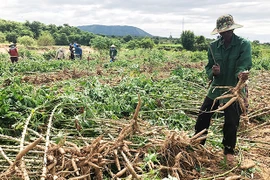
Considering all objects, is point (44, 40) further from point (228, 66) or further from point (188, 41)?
point (228, 66)

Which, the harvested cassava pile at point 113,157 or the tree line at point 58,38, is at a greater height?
the tree line at point 58,38

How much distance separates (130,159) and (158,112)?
6.59ft

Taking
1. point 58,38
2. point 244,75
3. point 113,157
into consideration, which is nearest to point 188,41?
point 58,38

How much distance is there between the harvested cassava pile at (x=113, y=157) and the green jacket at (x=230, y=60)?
783 mm

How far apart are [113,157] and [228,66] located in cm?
167

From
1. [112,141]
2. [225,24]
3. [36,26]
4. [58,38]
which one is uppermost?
[36,26]

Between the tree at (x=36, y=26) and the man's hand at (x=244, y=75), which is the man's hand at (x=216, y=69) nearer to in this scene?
the man's hand at (x=244, y=75)

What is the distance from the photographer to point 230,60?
3.05m

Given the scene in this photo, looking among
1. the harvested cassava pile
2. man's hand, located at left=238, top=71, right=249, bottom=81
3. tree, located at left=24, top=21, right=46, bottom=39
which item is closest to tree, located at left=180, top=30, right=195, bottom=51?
tree, located at left=24, top=21, right=46, bottom=39

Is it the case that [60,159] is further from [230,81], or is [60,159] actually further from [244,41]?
[244,41]

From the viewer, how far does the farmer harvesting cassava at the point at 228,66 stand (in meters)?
2.94

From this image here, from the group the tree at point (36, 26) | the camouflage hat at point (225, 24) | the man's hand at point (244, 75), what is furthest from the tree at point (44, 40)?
the man's hand at point (244, 75)

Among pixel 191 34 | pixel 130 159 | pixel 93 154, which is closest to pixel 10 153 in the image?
pixel 93 154

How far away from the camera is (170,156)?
2.81 m
